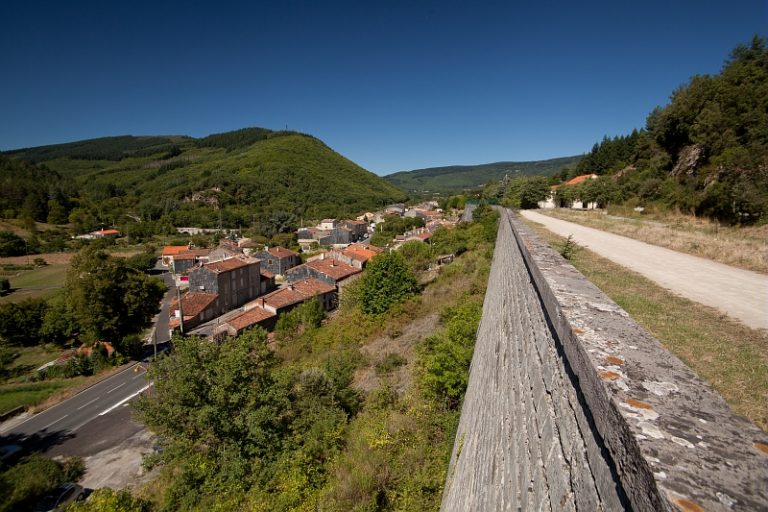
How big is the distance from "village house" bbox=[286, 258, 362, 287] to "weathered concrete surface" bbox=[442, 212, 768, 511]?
120 feet

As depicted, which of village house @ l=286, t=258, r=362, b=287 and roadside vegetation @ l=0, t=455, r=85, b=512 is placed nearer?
roadside vegetation @ l=0, t=455, r=85, b=512

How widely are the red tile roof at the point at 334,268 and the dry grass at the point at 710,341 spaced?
35.0 metres

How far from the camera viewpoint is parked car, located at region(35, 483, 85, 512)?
41.8 ft

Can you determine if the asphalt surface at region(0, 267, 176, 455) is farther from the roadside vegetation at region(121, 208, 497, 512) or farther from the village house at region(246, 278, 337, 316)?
the village house at region(246, 278, 337, 316)

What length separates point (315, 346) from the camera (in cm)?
2122

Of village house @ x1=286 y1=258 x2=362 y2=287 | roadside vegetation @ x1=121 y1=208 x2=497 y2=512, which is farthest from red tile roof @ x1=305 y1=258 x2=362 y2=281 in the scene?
roadside vegetation @ x1=121 y1=208 x2=497 y2=512

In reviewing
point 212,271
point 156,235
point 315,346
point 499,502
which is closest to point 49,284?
point 212,271

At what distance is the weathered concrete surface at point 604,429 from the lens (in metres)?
1.20

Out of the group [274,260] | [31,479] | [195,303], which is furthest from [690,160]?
[274,260]

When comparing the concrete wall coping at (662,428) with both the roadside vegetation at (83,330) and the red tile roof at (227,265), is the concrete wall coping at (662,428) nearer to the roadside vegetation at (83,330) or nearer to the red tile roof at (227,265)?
the roadside vegetation at (83,330)

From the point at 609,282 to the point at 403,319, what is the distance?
13615 mm

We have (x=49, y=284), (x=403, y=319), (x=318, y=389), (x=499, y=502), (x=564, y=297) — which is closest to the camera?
(x=499, y=502)

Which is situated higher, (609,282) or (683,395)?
(683,395)

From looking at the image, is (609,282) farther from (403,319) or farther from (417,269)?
(417,269)
